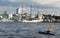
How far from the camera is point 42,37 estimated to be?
55.7 metres

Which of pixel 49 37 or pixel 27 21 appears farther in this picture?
pixel 27 21

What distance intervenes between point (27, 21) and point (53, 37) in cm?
14358

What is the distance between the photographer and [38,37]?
184 feet

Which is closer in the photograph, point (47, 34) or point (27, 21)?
point (47, 34)

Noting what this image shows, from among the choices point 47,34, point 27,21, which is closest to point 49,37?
point 47,34

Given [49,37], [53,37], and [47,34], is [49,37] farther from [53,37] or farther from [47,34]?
[47,34]

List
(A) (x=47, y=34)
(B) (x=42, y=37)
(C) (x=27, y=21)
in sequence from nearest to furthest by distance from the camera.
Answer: (B) (x=42, y=37) < (A) (x=47, y=34) < (C) (x=27, y=21)

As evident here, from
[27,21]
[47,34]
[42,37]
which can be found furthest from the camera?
[27,21]

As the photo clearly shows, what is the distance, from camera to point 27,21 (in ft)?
653

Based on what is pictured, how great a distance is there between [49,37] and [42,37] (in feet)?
5.15

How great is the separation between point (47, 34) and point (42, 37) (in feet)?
16.4

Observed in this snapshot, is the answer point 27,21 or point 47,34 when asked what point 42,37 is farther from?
point 27,21

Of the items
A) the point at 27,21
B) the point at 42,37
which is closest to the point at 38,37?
the point at 42,37

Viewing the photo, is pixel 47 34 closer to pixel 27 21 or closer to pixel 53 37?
pixel 53 37
